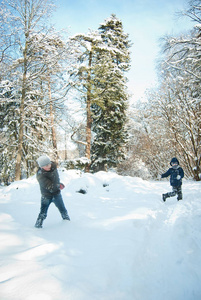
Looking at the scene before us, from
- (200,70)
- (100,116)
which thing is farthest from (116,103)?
(200,70)

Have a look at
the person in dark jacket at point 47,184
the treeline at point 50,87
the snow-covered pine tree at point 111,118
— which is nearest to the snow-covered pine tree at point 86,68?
the treeline at point 50,87

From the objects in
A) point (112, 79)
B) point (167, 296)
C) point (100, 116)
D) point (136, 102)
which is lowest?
point (167, 296)

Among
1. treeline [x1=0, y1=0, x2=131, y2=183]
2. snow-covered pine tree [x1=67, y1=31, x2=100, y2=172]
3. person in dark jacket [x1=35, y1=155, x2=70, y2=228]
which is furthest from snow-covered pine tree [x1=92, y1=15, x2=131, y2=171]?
person in dark jacket [x1=35, y1=155, x2=70, y2=228]

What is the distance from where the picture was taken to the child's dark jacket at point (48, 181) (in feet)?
11.7

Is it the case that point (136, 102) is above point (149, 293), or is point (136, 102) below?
above

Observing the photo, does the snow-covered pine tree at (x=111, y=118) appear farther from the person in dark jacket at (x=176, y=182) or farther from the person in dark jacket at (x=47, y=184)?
the person in dark jacket at (x=47, y=184)

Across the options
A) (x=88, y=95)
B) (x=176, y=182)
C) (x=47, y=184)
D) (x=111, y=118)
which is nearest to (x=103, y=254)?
(x=47, y=184)

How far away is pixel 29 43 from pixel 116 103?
7867 mm

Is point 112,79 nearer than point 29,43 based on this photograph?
No

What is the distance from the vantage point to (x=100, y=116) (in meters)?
15.6

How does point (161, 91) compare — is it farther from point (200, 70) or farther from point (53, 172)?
point (53, 172)

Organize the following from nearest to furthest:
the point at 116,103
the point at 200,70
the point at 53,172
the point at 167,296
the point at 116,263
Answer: the point at 167,296 → the point at 116,263 → the point at 53,172 → the point at 200,70 → the point at 116,103

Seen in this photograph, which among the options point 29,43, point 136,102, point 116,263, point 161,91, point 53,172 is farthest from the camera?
point 136,102

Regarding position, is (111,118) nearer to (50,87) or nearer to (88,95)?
(88,95)
